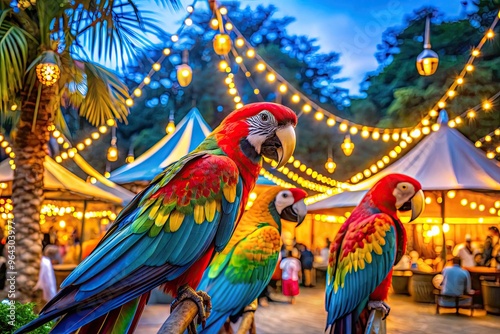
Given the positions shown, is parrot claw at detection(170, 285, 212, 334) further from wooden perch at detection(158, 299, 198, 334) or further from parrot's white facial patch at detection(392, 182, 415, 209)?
parrot's white facial patch at detection(392, 182, 415, 209)

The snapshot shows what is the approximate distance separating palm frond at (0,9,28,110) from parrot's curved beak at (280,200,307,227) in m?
2.61

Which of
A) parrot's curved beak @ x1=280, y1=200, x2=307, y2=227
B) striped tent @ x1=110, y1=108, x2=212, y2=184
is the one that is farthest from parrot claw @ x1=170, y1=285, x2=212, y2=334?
striped tent @ x1=110, y1=108, x2=212, y2=184

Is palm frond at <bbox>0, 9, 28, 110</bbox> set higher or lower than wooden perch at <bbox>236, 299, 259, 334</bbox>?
higher

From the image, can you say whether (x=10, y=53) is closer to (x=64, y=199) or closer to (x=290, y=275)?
(x=64, y=199)

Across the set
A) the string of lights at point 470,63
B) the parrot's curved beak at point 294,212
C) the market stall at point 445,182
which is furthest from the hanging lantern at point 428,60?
the parrot's curved beak at point 294,212

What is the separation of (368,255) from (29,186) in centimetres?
331

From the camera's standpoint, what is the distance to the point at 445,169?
885 cm

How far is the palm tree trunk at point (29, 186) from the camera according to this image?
462 cm

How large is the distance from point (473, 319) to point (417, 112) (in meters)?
9.11

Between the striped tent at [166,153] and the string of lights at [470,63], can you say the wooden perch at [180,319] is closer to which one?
the string of lights at [470,63]

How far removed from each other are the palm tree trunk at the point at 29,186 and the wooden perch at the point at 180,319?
3553 mm

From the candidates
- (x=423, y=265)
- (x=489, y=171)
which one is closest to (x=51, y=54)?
(x=489, y=171)

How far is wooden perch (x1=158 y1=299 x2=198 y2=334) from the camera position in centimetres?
128

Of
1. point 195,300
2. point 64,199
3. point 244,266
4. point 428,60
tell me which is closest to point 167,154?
point 64,199
